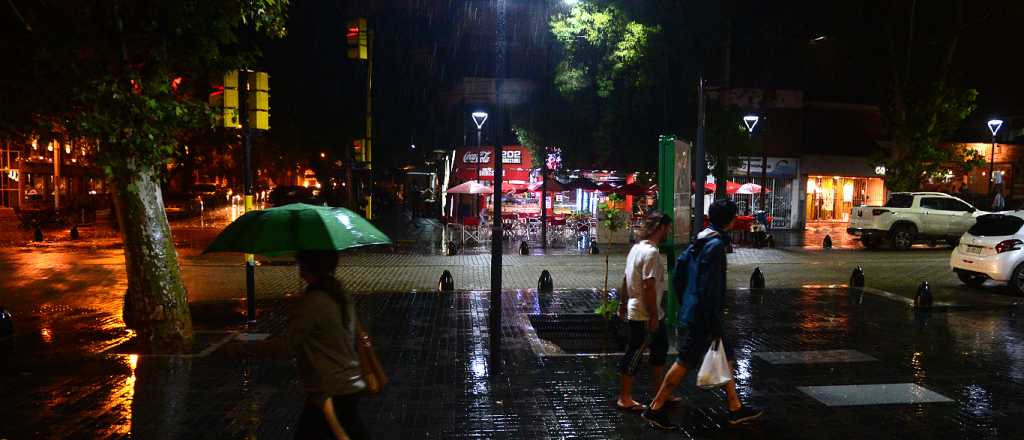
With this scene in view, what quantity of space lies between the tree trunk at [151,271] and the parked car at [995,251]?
13.4 m

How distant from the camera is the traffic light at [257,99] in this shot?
901 centimetres

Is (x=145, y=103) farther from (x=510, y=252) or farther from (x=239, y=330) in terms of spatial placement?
(x=510, y=252)

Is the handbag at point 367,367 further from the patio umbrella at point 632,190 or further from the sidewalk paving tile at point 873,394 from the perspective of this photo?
the patio umbrella at point 632,190

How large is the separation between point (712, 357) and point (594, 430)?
1.12m

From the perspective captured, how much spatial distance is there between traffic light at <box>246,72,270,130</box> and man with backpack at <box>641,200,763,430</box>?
6.23 meters

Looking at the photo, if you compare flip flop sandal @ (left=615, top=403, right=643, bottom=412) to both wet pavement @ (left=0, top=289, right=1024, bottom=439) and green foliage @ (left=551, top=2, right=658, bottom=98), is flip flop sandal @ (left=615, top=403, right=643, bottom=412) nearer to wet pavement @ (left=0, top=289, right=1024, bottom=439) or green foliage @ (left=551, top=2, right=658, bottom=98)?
wet pavement @ (left=0, top=289, right=1024, bottom=439)

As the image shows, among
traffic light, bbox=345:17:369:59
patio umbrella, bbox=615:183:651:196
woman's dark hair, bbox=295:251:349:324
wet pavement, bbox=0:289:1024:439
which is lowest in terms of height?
wet pavement, bbox=0:289:1024:439

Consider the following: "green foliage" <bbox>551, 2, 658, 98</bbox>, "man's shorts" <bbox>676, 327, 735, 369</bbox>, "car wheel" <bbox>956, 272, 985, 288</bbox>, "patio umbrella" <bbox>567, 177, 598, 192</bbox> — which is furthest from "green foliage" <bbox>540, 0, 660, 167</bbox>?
"man's shorts" <bbox>676, 327, 735, 369</bbox>

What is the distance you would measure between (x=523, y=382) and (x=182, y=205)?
39.2 m

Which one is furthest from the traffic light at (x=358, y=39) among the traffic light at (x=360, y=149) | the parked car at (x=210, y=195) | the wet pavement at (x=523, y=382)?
the parked car at (x=210, y=195)

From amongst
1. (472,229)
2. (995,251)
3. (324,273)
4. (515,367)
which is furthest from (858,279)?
(472,229)

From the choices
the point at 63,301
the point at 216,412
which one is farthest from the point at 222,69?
the point at 63,301

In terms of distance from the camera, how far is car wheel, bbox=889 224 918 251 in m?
21.6

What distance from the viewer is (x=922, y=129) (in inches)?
1003
